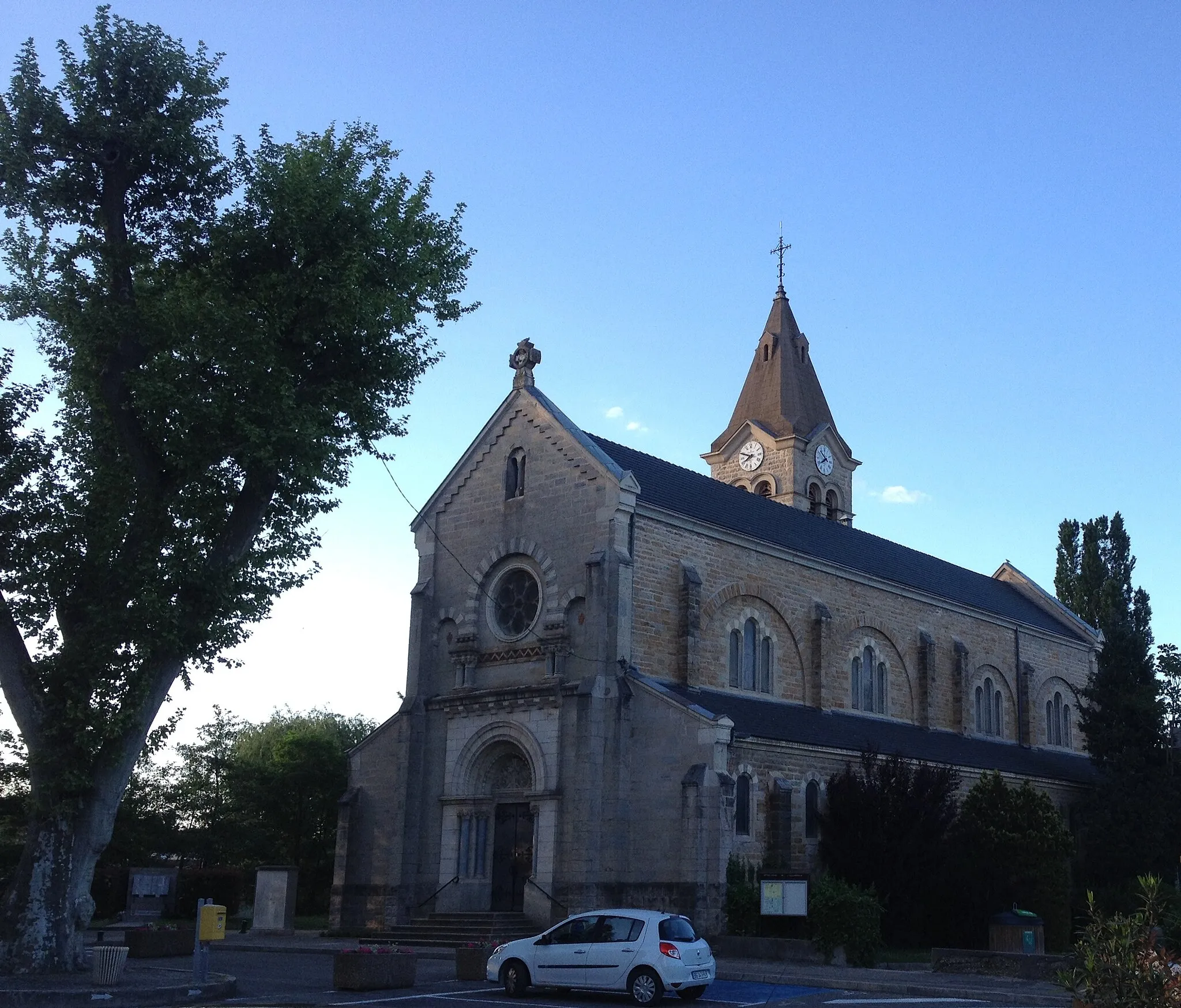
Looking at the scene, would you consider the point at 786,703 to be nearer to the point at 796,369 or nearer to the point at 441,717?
the point at 441,717

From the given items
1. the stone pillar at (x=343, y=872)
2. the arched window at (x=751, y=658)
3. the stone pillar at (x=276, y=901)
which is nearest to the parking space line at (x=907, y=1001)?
the arched window at (x=751, y=658)

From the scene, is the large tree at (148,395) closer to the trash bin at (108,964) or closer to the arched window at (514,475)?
the trash bin at (108,964)

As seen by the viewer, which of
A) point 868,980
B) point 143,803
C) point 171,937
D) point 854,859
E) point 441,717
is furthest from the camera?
point 143,803

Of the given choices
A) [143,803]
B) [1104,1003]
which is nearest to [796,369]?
[143,803]

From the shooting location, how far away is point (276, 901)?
34656 millimetres

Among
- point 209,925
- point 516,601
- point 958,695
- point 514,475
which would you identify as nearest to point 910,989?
point 209,925

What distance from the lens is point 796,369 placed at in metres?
57.9

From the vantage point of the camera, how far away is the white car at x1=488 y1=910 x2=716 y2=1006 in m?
19.1

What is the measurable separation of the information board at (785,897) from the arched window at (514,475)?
13.1 metres

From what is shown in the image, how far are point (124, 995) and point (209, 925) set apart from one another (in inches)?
70.2

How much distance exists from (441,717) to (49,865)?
47.2ft

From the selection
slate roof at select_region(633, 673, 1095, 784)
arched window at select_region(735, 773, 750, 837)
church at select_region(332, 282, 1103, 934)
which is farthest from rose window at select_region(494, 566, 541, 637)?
arched window at select_region(735, 773, 750, 837)

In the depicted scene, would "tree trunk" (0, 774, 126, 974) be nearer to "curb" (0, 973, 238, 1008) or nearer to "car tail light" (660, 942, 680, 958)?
"curb" (0, 973, 238, 1008)

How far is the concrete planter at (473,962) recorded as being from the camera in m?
22.3
